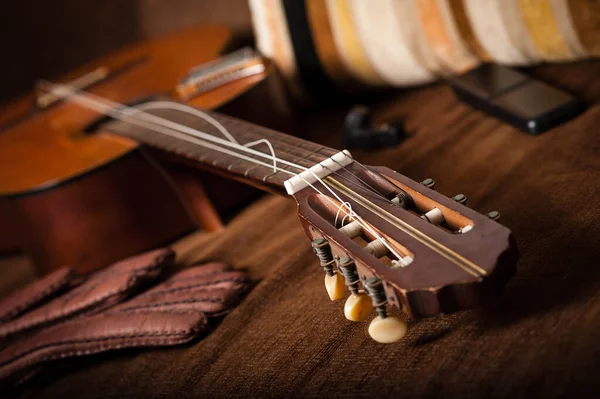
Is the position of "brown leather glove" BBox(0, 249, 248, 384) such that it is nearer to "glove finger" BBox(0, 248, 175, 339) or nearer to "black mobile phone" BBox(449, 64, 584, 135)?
"glove finger" BBox(0, 248, 175, 339)

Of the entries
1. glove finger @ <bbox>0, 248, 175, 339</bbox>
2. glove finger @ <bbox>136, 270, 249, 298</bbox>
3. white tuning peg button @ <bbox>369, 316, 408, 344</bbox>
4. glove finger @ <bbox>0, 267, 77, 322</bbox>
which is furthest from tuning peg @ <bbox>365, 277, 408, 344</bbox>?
glove finger @ <bbox>0, 267, 77, 322</bbox>

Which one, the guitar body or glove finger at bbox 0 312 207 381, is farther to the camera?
the guitar body

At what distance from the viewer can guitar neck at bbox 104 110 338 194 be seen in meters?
0.88

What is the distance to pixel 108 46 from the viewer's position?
2.32m

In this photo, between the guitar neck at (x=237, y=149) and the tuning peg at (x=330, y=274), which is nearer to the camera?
the tuning peg at (x=330, y=274)

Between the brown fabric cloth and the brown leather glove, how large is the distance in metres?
0.03

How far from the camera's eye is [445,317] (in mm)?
743

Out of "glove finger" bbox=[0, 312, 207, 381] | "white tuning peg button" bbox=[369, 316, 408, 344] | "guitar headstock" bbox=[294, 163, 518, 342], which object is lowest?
"glove finger" bbox=[0, 312, 207, 381]

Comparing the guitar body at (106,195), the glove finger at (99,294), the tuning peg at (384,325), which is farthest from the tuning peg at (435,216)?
the guitar body at (106,195)

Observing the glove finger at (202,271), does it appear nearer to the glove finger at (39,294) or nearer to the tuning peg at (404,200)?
the glove finger at (39,294)

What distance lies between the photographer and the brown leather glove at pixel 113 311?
0.94 metres

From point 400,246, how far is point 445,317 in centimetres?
13

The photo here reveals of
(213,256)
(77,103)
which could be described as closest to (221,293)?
(213,256)

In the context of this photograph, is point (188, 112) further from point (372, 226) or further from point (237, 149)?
point (372, 226)
